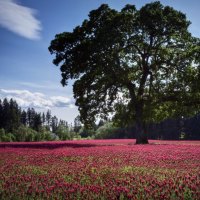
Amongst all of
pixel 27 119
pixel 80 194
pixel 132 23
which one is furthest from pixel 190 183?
pixel 27 119

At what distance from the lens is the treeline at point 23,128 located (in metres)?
66.0

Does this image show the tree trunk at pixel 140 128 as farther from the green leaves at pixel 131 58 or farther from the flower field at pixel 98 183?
the flower field at pixel 98 183

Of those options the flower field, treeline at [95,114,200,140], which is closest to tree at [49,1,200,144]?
the flower field

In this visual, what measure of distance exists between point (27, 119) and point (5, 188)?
17810cm

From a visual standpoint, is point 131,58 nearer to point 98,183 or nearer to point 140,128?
point 140,128

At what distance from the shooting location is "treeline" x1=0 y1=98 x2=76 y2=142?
66000 millimetres

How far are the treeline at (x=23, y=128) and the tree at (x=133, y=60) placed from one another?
108 ft

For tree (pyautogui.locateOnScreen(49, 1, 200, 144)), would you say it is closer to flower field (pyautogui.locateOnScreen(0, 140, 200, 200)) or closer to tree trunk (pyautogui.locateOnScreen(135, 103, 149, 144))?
tree trunk (pyautogui.locateOnScreen(135, 103, 149, 144))

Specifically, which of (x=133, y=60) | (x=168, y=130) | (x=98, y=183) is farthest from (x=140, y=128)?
(x=168, y=130)

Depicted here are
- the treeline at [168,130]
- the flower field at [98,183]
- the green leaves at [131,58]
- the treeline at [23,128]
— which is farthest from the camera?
the treeline at [168,130]

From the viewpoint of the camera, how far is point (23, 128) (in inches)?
2717

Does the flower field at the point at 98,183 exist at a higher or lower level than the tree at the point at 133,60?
lower

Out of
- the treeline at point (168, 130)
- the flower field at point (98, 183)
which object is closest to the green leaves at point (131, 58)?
the flower field at point (98, 183)

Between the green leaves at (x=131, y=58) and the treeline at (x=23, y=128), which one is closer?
the green leaves at (x=131, y=58)
